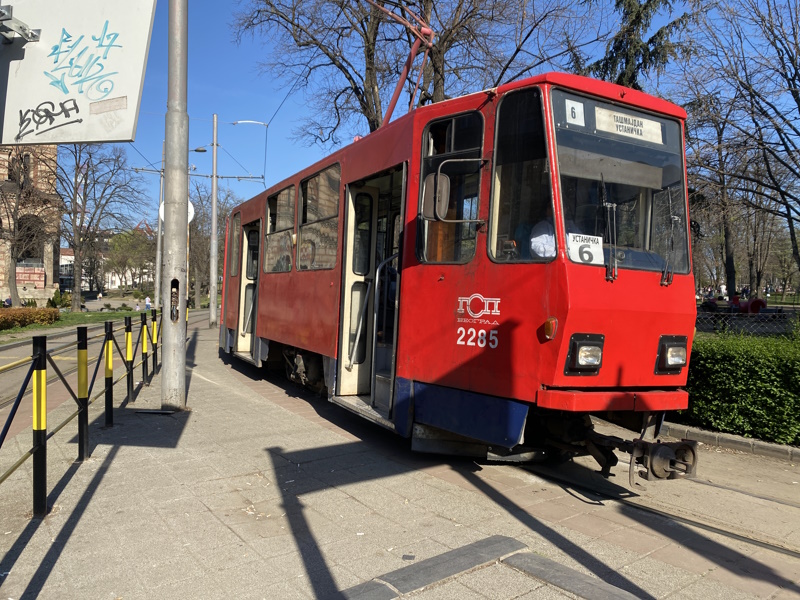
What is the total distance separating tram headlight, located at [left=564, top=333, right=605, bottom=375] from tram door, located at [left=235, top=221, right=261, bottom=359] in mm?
8128

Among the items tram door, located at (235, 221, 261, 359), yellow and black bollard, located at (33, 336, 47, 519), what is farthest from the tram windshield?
tram door, located at (235, 221, 261, 359)

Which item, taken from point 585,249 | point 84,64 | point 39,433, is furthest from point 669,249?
point 39,433

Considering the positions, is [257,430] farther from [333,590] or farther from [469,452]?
[333,590]

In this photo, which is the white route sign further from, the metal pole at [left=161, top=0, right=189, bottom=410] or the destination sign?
the metal pole at [left=161, top=0, right=189, bottom=410]

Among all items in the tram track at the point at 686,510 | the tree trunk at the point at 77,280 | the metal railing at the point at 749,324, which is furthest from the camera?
the tree trunk at the point at 77,280

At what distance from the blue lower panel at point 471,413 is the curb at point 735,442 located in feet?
8.77

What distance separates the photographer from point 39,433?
14.3ft

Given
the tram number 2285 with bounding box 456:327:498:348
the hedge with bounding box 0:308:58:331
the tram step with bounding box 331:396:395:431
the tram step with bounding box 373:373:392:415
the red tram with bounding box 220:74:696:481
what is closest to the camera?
the red tram with bounding box 220:74:696:481

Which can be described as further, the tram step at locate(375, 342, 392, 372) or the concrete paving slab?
the tram step at locate(375, 342, 392, 372)

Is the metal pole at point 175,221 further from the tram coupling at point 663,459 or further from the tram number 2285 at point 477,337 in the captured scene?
the tram coupling at point 663,459

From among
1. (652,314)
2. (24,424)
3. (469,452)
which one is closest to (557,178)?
(652,314)

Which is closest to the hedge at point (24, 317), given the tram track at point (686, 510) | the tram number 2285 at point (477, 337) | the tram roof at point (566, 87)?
the tram roof at point (566, 87)

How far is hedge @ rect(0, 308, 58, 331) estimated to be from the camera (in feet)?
72.9

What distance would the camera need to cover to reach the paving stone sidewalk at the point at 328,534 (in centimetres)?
349
